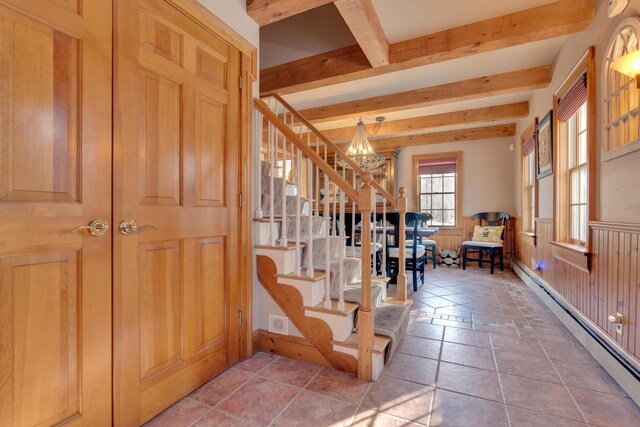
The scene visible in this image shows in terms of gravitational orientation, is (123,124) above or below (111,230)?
above

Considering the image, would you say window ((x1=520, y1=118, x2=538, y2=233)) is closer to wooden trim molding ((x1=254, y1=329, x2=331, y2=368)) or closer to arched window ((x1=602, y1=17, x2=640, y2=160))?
arched window ((x1=602, y1=17, x2=640, y2=160))

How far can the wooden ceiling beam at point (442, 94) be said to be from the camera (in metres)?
3.35

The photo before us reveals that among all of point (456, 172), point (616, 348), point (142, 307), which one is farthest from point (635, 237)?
point (456, 172)

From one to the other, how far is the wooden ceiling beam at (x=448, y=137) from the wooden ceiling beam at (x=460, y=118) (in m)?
0.82

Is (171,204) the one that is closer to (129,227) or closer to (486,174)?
(129,227)

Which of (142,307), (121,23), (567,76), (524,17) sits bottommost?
(142,307)

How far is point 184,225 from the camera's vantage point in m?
1.59

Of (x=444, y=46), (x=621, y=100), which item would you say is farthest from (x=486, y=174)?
(x=621, y=100)

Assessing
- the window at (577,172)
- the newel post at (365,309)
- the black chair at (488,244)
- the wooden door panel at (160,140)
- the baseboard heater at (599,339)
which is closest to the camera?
the wooden door panel at (160,140)

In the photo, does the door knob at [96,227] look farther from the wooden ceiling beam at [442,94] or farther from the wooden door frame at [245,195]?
the wooden ceiling beam at [442,94]

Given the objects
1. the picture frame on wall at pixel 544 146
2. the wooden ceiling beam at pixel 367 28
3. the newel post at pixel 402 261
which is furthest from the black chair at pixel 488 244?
the wooden ceiling beam at pixel 367 28

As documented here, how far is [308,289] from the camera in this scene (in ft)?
6.25

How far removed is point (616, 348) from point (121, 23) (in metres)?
3.15

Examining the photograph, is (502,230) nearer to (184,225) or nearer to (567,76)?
(567,76)
